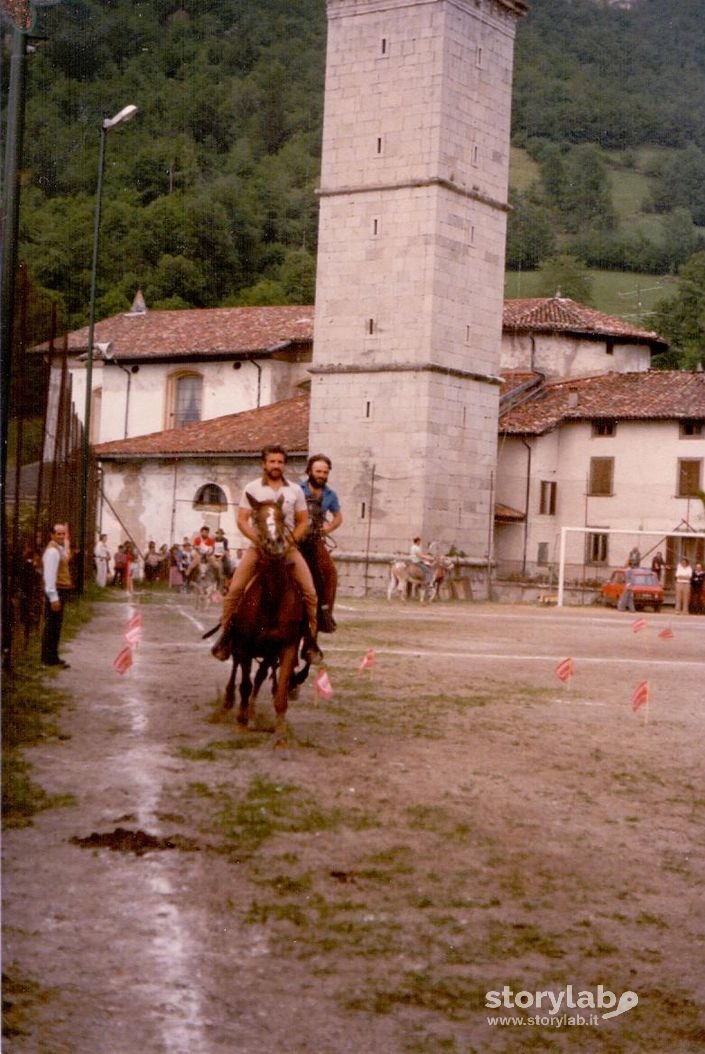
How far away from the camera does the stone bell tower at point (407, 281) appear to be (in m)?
52.8

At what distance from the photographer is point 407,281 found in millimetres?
54188

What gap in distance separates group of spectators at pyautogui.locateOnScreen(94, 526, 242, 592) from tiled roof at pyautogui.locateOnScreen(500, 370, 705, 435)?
730 inches

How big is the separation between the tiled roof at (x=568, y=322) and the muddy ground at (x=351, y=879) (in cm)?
4902

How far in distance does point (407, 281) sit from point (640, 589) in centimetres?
1194

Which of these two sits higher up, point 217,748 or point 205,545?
point 205,545

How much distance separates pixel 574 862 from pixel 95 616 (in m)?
17.3

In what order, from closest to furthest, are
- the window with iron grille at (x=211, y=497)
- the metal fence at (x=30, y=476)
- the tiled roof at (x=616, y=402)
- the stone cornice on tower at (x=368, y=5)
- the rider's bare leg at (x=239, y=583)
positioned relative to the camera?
the metal fence at (x=30, y=476) < the rider's bare leg at (x=239, y=583) < the window with iron grille at (x=211, y=497) < the stone cornice on tower at (x=368, y=5) < the tiled roof at (x=616, y=402)

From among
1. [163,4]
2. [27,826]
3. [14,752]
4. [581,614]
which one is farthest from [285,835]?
[581,614]

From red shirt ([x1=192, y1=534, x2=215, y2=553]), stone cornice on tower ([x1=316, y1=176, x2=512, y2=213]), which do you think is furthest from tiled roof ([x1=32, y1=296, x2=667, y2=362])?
red shirt ([x1=192, y1=534, x2=215, y2=553])

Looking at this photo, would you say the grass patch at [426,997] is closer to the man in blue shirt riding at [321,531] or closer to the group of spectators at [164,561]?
the man in blue shirt riding at [321,531]

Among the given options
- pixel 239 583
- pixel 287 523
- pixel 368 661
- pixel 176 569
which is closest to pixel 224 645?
pixel 239 583

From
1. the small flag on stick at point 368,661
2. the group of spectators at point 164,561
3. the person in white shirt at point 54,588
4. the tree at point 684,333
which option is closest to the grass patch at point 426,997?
the person in white shirt at point 54,588

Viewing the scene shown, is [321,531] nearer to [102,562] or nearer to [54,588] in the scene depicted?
[54,588]

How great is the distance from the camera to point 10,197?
6.75 metres
